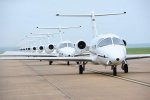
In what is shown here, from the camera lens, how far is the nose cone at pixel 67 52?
42375mm

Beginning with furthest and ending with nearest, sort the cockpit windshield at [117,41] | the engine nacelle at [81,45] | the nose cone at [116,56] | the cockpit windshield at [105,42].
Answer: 1. the engine nacelle at [81,45]
2. the cockpit windshield at [105,42]
3. the cockpit windshield at [117,41]
4. the nose cone at [116,56]

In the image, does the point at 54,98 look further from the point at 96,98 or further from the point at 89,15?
the point at 89,15

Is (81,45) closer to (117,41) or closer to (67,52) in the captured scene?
(117,41)

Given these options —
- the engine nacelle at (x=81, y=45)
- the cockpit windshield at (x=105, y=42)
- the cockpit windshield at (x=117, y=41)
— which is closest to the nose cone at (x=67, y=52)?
the engine nacelle at (x=81, y=45)

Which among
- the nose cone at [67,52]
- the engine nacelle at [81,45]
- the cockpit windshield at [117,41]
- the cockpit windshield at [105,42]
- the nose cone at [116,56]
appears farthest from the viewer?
the nose cone at [67,52]

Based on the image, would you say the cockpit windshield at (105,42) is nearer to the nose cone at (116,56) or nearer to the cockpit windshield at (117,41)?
the cockpit windshield at (117,41)

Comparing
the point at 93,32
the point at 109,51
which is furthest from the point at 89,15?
the point at 109,51

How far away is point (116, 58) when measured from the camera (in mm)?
22188

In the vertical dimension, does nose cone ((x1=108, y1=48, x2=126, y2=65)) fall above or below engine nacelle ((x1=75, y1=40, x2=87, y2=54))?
below

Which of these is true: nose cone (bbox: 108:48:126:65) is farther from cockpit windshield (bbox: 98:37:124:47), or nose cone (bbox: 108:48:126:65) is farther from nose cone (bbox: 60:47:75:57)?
nose cone (bbox: 60:47:75:57)

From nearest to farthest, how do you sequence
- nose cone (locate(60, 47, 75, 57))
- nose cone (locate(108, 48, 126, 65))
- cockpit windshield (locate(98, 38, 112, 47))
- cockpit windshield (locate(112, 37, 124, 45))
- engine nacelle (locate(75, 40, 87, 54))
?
nose cone (locate(108, 48, 126, 65)) → cockpit windshield (locate(112, 37, 124, 45)) → cockpit windshield (locate(98, 38, 112, 47)) → engine nacelle (locate(75, 40, 87, 54)) → nose cone (locate(60, 47, 75, 57))

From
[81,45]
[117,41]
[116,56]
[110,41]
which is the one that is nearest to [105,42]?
[110,41]

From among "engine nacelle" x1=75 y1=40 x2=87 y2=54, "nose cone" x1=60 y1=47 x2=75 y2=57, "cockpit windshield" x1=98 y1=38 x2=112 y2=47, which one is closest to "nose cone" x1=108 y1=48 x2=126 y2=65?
"cockpit windshield" x1=98 y1=38 x2=112 y2=47

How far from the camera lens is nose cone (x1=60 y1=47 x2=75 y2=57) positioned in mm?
42375
